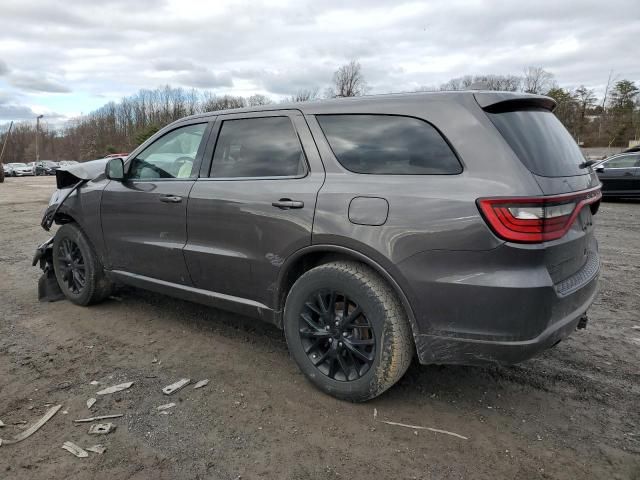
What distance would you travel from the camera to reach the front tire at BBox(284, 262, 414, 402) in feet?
8.82

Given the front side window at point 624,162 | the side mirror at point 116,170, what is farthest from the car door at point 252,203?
the front side window at point 624,162

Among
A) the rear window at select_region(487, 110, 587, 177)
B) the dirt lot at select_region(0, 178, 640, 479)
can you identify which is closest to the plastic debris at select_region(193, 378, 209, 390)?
the dirt lot at select_region(0, 178, 640, 479)

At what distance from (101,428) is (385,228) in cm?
193

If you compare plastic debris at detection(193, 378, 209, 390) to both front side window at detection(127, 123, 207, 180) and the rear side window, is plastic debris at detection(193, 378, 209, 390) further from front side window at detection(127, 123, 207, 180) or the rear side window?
the rear side window

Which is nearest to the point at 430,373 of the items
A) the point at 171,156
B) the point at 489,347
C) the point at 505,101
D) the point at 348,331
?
the point at 348,331

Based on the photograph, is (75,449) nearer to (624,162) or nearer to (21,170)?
(624,162)

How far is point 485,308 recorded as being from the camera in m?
2.39

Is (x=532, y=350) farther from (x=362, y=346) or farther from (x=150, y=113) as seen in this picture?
(x=150, y=113)

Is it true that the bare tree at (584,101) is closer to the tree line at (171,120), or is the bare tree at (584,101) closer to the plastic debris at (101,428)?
the tree line at (171,120)

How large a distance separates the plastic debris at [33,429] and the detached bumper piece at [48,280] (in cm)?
234

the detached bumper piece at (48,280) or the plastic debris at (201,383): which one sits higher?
the detached bumper piece at (48,280)

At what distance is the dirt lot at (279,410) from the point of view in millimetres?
2385

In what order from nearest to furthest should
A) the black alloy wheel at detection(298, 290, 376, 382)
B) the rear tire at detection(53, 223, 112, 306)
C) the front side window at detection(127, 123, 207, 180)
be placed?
the black alloy wheel at detection(298, 290, 376, 382), the front side window at detection(127, 123, 207, 180), the rear tire at detection(53, 223, 112, 306)

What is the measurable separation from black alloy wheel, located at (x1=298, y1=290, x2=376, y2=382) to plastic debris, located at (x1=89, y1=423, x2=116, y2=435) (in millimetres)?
1185
